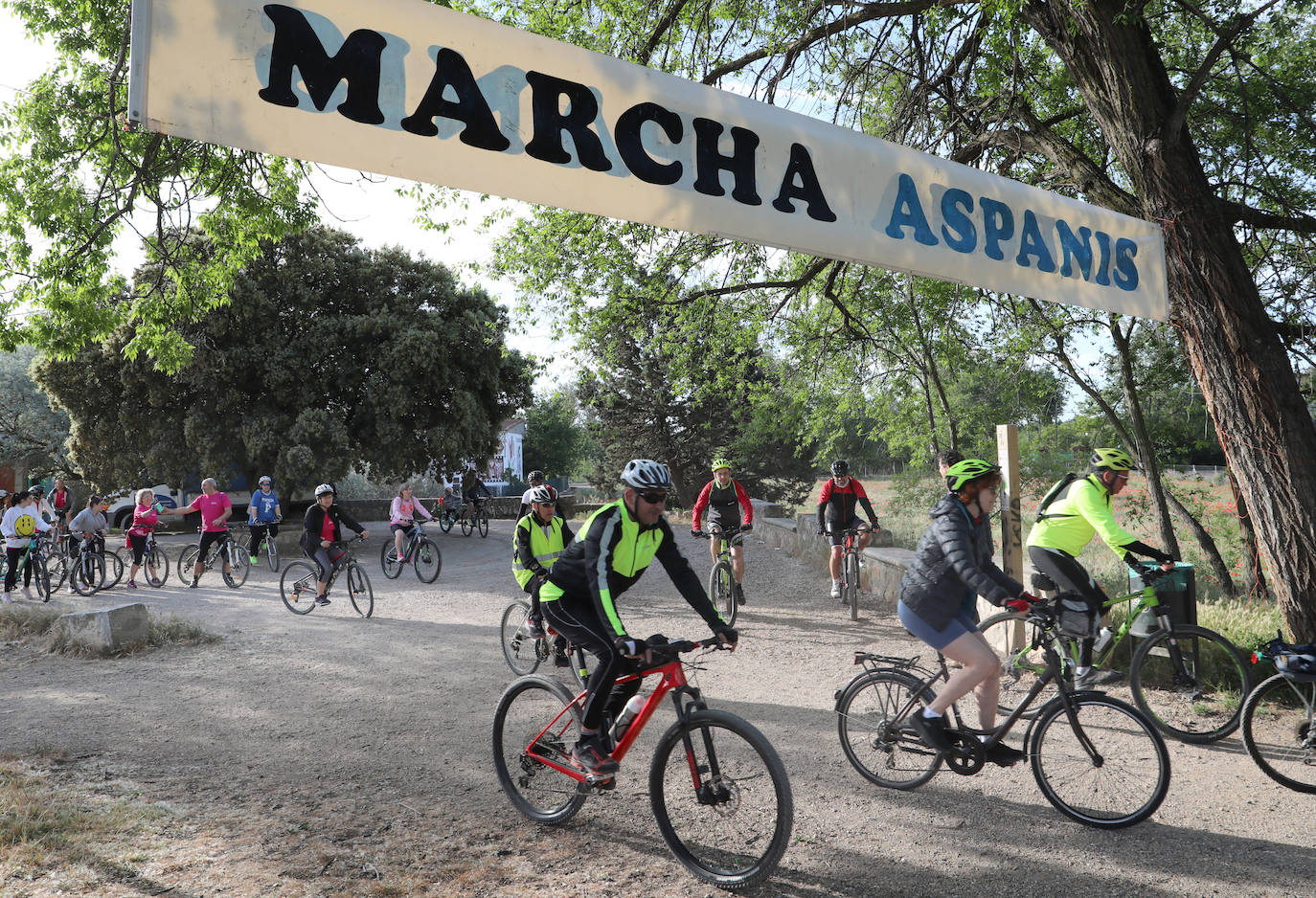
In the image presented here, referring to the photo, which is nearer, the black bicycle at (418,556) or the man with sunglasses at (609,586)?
the man with sunglasses at (609,586)

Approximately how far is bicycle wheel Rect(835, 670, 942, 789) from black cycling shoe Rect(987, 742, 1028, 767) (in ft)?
0.94

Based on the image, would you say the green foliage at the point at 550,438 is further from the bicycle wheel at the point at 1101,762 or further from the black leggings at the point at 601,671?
the bicycle wheel at the point at 1101,762


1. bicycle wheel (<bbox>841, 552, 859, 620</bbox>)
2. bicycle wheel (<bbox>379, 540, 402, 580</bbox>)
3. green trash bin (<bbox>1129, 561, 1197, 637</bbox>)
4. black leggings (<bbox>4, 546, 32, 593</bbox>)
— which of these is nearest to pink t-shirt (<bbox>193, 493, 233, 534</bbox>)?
black leggings (<bbox>4, 546, 32, 593</bbox>)

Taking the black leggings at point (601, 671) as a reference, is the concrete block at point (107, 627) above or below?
below

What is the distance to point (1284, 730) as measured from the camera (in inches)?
190

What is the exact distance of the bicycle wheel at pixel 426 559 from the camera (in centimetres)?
1513

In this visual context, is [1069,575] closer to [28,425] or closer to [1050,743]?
[1050,743]

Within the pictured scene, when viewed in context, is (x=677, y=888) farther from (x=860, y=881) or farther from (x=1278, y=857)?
(x=1278, y=857)

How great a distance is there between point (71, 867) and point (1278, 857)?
18.1 ft

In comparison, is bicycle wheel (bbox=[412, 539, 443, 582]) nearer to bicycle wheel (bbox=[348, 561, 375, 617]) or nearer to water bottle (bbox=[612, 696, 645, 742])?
bicycle wheel (bbox=[348, 561, 375, 617])

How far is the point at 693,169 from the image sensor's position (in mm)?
4680

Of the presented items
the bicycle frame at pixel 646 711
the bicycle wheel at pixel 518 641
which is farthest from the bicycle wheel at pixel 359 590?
the bicycle frame at pixel 646 711

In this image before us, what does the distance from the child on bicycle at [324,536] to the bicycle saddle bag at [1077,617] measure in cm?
847

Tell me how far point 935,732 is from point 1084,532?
8.50 ft
